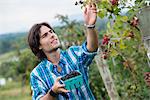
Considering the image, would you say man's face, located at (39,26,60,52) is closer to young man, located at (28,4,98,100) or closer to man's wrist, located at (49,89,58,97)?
young man, located at (28,4,98,100)

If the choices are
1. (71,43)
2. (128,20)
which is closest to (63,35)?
(71,43)

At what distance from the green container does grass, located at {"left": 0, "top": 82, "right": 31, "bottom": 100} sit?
23478 millimetres

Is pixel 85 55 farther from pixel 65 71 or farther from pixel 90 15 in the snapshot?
pixel 90 15

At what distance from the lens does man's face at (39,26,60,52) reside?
355cm

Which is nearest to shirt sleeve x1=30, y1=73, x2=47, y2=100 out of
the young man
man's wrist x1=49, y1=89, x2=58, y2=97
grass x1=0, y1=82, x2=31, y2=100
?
the young man

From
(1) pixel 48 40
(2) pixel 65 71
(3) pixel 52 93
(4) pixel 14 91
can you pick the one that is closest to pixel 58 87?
(3) pixel 52 93

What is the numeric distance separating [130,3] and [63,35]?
20.5ft

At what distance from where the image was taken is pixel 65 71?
11.7 ft

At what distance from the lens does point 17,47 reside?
23344 mm

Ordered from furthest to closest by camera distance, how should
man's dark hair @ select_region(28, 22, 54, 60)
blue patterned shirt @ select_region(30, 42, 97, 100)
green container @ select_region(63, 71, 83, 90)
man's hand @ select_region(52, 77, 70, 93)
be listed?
man's dark hair @ select_region(28, 22, 54, 60)
blue patterned shirt @ select_region(30, 42, 97, 100)
green container @ select_region(63, 71, 83, 90)
man's hand @ select_region(52, 77, 70, 93)

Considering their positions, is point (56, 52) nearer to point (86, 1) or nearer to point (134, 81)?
point (86, 1)

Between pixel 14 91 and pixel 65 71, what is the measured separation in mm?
31821

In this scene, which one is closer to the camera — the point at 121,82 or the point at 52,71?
the point at 52,71

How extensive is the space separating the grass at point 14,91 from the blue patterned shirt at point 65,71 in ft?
76.4
